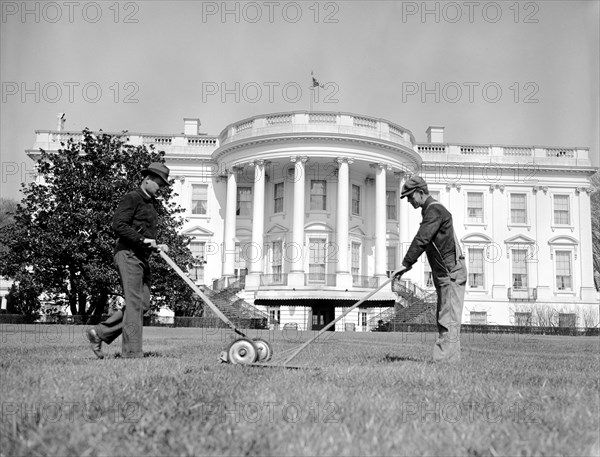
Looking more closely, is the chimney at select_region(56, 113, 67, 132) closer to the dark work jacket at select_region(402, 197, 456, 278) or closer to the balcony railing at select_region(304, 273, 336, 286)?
the balcony railing at select_region(304, 273, 336, 286)

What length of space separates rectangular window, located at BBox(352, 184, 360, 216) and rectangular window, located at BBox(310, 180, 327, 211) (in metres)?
2.18

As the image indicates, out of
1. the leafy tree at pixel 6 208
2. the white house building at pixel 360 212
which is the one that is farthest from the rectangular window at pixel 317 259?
the leafy tree at pixel 6 208

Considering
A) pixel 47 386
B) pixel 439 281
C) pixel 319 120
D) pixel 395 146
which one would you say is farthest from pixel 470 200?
pixel 47 386

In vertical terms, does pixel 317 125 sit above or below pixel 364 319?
above

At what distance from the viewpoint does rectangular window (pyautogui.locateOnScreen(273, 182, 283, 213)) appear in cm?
4078

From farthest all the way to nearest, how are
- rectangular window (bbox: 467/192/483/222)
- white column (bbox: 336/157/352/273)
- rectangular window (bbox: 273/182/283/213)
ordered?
rectangular window (bbox: 467/192/483/222) → rectangular window (bbox: 273/182/283/213) → white column (bbox: 336/157/352/273)

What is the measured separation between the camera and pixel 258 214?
3853cm

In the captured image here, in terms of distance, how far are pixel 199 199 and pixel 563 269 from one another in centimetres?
2606

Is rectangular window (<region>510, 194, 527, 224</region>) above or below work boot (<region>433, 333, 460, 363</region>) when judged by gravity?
above

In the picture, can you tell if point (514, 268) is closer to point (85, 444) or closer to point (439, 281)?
point (439, 281)

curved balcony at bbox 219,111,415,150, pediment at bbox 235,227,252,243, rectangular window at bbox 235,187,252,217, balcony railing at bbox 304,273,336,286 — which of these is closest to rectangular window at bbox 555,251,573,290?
curved balcony at bbox 219,111,415,150

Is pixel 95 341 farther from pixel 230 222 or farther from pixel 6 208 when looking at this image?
pixel 6 208

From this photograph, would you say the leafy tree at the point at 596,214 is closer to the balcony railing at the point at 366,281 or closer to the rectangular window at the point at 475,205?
the rectangular window at the point at 475,205

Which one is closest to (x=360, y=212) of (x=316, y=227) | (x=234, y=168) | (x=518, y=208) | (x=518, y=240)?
(x=316, y=227)
